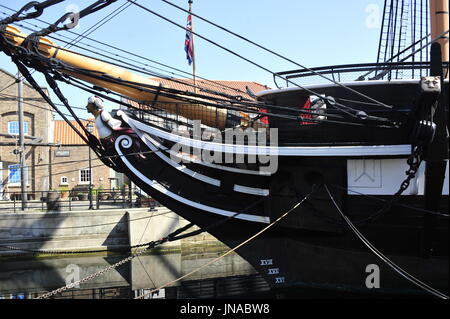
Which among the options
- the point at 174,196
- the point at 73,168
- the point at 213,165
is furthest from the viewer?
the point at 73,168

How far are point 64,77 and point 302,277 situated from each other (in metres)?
4.77

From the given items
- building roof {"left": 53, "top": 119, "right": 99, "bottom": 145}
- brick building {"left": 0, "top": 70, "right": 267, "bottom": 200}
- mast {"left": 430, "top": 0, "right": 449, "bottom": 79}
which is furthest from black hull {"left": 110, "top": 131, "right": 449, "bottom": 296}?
building roof {"left": 53, "top": 119, "right": 99, "bottom": 145}

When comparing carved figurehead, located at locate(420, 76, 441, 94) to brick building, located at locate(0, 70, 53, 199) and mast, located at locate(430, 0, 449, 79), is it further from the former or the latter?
brick building, located at locate(0, 70, 53, 199)

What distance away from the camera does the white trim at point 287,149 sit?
19.3ft

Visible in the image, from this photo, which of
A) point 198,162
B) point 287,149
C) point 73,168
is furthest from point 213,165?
point 73,168

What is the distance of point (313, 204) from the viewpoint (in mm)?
6531

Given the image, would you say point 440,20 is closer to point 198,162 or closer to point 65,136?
point 198,162

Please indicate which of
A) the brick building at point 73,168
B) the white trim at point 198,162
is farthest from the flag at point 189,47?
the brick building at point 73,168

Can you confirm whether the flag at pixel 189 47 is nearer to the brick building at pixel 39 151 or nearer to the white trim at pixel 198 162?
the white trim at pixel 198 162

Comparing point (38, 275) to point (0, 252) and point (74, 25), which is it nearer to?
point (0, 252)

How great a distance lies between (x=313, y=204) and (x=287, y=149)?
3.10 feet

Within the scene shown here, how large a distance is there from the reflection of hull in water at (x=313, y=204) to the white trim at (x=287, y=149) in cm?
1

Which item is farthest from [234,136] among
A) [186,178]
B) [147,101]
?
[147,101]

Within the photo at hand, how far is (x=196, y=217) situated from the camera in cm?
709
